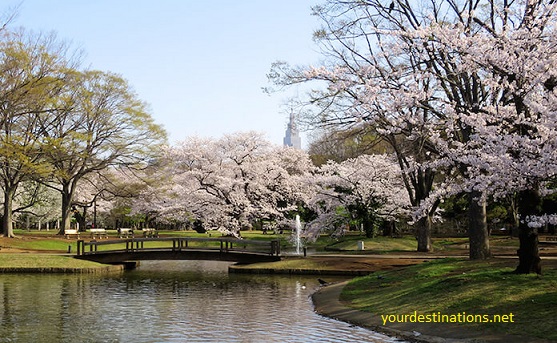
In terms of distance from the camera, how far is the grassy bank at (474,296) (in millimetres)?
12484

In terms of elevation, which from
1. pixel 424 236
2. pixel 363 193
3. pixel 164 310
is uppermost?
pixel 363 193

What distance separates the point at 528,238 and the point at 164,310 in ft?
37.8

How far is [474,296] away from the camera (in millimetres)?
14867

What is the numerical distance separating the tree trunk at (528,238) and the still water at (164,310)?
5227 millimetres

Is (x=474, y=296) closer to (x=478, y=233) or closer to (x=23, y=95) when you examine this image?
(x=478, y=233)

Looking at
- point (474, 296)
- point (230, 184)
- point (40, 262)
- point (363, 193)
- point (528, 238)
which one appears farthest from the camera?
point (230, 184)

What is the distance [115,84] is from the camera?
180 feet

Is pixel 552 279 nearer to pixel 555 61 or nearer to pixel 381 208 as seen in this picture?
pixel 555 61

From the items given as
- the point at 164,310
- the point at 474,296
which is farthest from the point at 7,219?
the point at 474,296

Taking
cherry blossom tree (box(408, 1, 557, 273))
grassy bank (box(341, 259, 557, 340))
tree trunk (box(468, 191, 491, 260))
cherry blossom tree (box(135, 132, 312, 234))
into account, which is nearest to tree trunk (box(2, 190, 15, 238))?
cherry blossom tree (box(135, 132, 312, 234))

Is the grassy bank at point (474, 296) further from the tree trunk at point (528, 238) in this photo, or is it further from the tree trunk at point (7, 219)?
the tree trunk at point (7, 219)

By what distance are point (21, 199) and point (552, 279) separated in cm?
6331

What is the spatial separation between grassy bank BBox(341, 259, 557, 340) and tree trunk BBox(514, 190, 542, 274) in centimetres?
45

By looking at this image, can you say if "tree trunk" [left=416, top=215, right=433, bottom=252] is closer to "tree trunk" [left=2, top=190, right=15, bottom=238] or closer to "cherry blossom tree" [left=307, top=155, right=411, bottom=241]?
"cherry blossom tree" [left=307, top=155, right=411, bottom=241]
